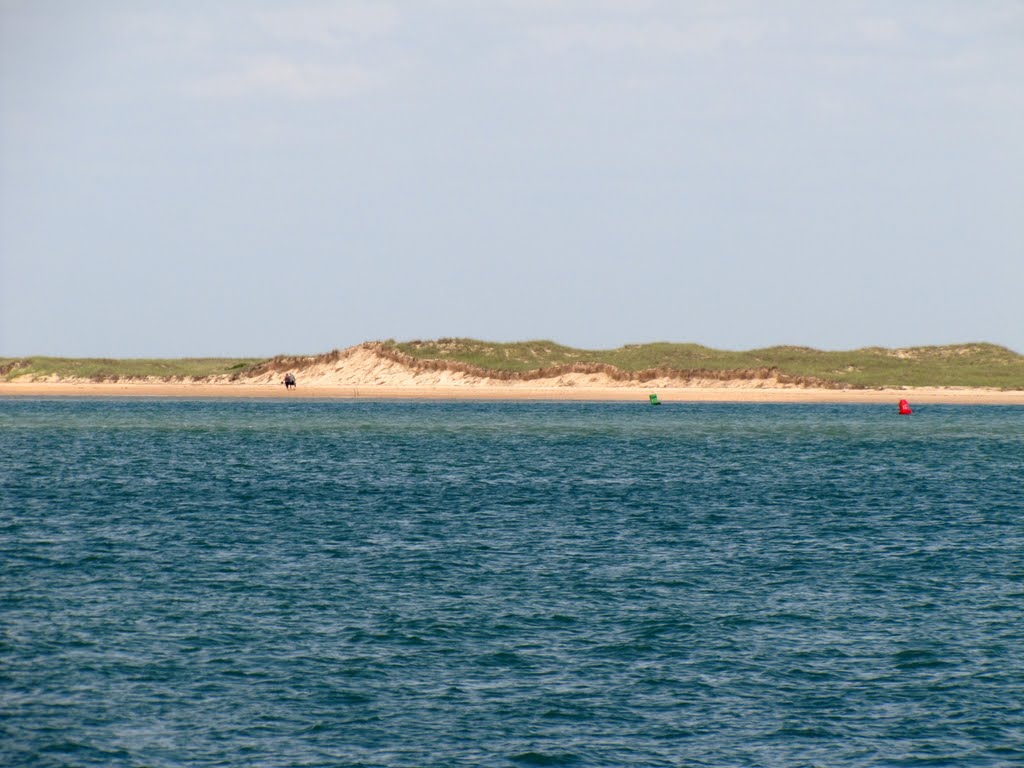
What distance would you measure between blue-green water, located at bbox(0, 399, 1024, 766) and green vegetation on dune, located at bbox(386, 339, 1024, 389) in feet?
388

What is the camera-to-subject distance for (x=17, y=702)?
20.6 m

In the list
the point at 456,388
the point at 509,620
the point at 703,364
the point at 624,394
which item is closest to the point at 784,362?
the point at 703,364

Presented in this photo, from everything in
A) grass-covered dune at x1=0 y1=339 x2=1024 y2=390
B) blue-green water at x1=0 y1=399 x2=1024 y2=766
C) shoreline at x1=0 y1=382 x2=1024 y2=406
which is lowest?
blue-green water at x1=0 y1=399 x2=1024 y2=766

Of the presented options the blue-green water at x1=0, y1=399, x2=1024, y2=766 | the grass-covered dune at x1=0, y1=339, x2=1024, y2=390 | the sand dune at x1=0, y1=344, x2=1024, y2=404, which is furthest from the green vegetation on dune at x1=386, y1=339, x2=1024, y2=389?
the blue-green water at x1=0, y1=399, x2=1024, y2=766

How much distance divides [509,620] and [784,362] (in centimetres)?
16651

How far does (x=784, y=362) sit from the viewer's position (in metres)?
188

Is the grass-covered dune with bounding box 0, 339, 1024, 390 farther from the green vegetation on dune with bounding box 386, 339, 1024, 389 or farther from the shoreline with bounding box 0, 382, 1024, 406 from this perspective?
the shoreline with bounding box 0, 382, 1024, 406

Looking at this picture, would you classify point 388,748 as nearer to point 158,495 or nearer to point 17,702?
point 17,702

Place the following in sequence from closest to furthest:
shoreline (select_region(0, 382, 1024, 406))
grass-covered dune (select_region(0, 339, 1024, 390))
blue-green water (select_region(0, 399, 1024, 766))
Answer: blue-green water (select_region(0, 399, 1024, 766)), shoreline (select_region(0, 382, 1024, 406)), grass-covered dune (select_region(0, 339, 1024, 390))

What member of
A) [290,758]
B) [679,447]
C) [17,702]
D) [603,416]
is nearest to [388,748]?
[290,758]

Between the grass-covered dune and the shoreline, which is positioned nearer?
the shoreline

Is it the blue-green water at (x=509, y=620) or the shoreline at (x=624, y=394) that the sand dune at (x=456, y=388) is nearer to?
the shoreline at (x=624, y=394)

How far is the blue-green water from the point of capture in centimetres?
1917

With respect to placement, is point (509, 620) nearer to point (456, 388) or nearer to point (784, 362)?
point (456, 388)
